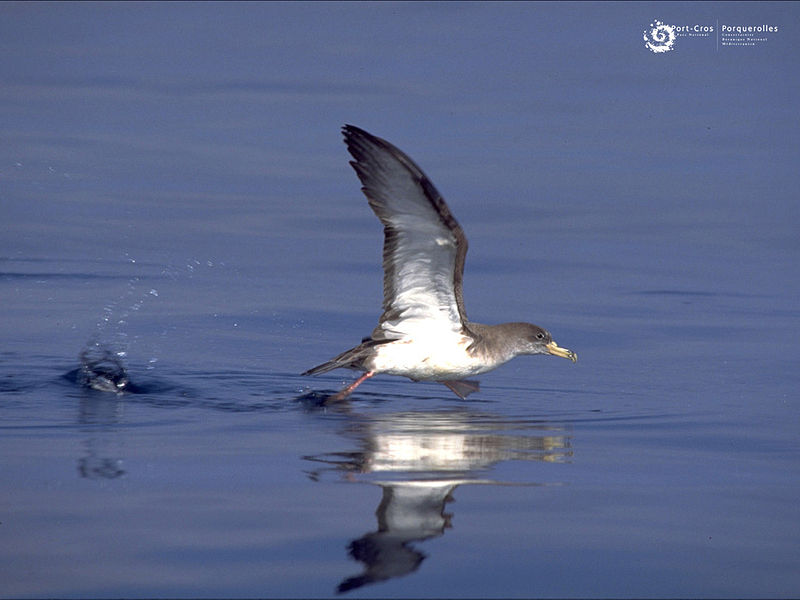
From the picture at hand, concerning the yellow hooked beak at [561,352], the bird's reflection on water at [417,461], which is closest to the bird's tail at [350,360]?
the bird's reflection on water at [417,461]

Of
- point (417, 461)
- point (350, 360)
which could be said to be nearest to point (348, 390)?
point (350, 360)

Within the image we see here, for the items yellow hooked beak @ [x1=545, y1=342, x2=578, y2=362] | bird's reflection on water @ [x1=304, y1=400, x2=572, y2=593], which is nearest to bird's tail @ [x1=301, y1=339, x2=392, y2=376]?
bird's reflection on water @ [x1=304, y1=400, x2=572, y2=593]

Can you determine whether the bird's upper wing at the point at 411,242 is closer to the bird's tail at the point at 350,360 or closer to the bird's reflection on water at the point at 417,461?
the bird's tail at the point at 350,360

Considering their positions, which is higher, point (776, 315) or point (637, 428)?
point (776, 315)

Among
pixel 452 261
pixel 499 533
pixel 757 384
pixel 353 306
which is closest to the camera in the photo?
pixel 499 533

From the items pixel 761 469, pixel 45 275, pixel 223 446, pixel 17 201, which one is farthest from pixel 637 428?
pixel 17 201

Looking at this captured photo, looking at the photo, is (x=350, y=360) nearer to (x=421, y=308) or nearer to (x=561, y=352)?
(x=421, y=308)

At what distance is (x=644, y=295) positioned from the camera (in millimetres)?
14875

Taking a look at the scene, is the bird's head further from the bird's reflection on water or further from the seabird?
the bird's reflection on water

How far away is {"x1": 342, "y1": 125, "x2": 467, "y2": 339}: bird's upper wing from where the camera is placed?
8844 millimetres

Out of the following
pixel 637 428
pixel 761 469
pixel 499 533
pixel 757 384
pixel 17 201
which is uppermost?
pixel 17 201

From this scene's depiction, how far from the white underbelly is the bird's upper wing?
0.35 feet

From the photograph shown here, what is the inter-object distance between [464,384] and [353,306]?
10.5ft

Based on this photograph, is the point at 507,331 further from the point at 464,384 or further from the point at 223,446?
the point at 223,446
